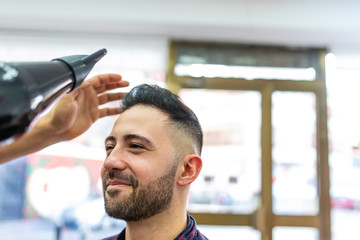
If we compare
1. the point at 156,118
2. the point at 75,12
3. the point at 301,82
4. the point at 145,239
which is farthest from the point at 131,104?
the point at 301,82

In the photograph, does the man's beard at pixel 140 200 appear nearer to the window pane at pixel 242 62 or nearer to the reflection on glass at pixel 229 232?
the reflection on glass at pixel 229 232

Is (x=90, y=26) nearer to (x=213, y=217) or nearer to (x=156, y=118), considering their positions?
(x=213, y=217)

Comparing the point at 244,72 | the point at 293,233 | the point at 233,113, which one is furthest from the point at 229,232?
the point at 244,72

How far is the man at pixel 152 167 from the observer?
4.55ft

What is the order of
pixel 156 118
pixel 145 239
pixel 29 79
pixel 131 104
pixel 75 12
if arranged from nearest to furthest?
pixel 29 79 → pixel 145 239 → pixel 156 118 → pixel 131 104 → pixel 75 12

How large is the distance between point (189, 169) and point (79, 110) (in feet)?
1.70

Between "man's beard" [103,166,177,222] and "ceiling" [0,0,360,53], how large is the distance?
3.22 meters

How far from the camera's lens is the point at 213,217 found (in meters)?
4.57

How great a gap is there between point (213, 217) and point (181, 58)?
2.09 meters

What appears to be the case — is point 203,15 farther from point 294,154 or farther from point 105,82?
point 105,82

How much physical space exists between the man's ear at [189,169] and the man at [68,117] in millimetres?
396

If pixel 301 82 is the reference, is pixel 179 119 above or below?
below

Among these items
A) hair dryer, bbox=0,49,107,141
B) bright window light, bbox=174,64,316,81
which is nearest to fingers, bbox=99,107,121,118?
hair dryer, bbox=0,49,107,141

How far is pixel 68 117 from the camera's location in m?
1.29
